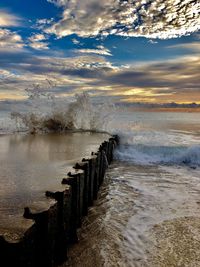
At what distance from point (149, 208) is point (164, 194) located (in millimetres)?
1610

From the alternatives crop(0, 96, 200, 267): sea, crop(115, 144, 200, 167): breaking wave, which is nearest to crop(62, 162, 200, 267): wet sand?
crop(0, 96, 200, 267): sea

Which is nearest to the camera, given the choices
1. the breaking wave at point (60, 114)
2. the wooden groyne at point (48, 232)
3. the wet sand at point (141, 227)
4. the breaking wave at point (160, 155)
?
the wooden groyne at point (48, 232)

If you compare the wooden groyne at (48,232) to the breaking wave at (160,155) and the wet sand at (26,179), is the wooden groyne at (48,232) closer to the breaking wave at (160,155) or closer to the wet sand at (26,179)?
the wet sand at (26,179)

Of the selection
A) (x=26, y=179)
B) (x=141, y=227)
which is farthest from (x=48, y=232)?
(x=26, y=179)

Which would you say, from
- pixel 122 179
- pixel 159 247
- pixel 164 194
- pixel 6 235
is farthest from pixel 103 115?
pixel 6 235

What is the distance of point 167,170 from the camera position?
13781 millimetres

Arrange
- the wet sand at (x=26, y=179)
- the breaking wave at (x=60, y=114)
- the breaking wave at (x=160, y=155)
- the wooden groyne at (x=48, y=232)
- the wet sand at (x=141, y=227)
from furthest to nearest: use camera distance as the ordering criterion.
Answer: the breaking wave at (x=60, y=114) < the breaking wave at (x=160, y=155) < the wet sand at (x=141, y=227) < the wet sand at (x=26, y=179) < the wooden groyne at (x=48, y=232)

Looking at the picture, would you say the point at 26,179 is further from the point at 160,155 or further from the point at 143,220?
the point at 160,155

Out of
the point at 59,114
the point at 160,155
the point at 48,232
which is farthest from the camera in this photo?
the point at 59,114

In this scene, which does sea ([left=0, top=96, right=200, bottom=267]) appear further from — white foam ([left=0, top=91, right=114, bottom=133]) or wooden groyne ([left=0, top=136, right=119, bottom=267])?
white foam ([left=0, top=91, right=114, bottom=133])

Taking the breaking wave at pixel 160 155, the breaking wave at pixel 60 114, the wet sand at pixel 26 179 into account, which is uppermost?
the breaking wave at pixel 60 114

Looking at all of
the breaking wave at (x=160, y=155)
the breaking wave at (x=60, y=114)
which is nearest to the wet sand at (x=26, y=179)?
the breaking wave at (x=160, y=155)

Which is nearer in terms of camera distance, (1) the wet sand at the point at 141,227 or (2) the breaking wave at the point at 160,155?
(1) the wet sand at the point at 141,227

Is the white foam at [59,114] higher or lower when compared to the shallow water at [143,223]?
higher
